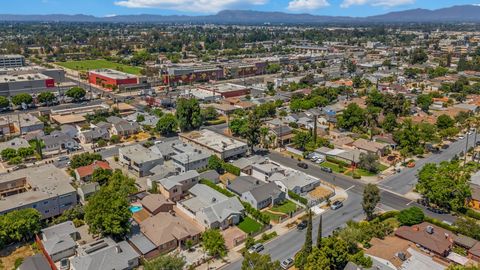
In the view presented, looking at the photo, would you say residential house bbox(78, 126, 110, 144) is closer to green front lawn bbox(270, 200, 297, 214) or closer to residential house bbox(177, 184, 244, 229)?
residential house bbox(177, 184, 244, 229)

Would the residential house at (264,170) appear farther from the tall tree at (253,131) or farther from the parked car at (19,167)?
the parked car at (19,167)

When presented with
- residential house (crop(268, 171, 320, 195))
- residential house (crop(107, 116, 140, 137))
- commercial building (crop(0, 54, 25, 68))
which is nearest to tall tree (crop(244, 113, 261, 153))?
residential house (crop(268, 171, 320, 195))

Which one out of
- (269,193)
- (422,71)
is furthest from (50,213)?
(422,71)

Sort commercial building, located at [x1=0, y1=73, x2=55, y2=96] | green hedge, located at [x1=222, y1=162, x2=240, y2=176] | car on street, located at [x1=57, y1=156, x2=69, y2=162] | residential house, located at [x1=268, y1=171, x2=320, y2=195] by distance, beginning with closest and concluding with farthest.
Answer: residential house, located at [x1=268, y1=171, x2=320, y2=195] → green hedge, located at [x1=222, y1=162, x2=240, y2=176] → car on street, located at [x1=57, y1=156, x2=69, y2=162] → commercial building, located at [x1=0, y1=73, x2=55, y2=96]

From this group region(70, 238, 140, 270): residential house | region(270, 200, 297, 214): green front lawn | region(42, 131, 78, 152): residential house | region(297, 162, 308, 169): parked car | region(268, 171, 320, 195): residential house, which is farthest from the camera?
region(42, 131, 78, 152): residential house

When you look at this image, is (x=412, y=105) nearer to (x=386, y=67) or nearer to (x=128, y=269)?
(x=386, y=67)

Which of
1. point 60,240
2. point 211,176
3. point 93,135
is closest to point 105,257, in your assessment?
point 60,240

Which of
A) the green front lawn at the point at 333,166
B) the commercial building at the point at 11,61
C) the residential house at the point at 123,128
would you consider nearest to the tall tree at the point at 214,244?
the green front lawn at the point at 333,166
